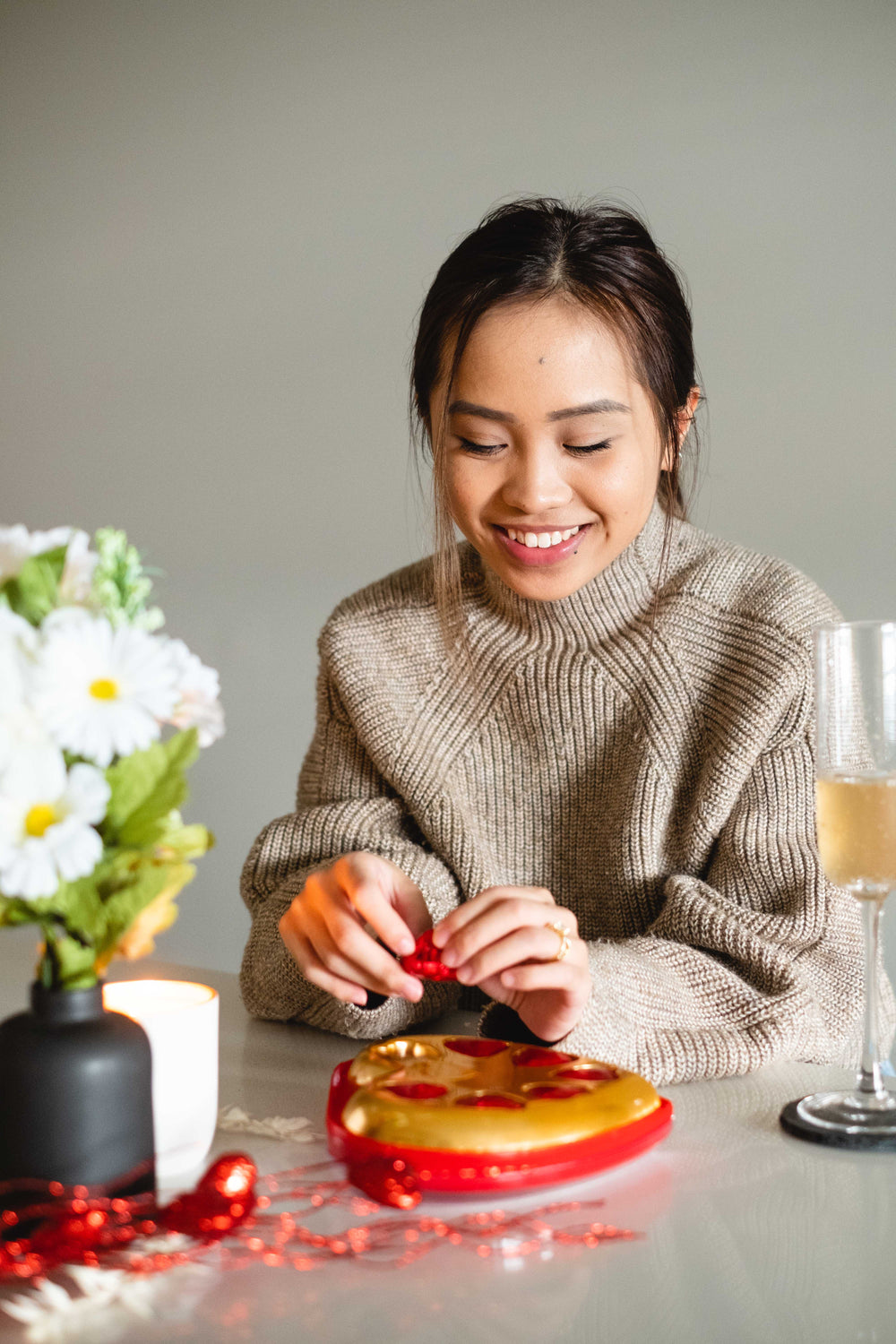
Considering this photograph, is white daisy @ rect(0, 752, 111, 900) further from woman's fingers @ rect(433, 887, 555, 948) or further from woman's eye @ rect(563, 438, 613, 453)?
woman's eye @ rect(563, 438, 613, 453)

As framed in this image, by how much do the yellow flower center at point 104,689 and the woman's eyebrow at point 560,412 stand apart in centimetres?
61

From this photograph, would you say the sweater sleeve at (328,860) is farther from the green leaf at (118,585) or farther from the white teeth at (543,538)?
the green leaf at (118,585)

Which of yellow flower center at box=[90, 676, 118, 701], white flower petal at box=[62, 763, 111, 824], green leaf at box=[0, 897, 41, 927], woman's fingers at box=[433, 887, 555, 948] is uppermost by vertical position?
yellow flower center at box=[90, 676, 118, 701]

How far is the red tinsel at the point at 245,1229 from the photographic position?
0.55 m

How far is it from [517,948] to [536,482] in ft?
1.47

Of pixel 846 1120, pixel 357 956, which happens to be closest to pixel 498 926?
pixel 357 956

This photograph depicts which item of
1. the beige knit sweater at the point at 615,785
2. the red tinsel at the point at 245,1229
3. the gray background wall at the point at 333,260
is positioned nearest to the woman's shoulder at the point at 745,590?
the beige knit sweater at the point at 615,785

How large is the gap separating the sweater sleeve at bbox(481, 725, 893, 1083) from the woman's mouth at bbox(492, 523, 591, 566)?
0.26 meters

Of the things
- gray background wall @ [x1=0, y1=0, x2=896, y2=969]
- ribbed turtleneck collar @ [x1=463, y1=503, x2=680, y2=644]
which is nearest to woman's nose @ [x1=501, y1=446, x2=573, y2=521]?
ribbed turtleneck collar @ [x1=463, y1=503, x2=680, y2=644]

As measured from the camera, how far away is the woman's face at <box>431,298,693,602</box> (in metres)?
1.07

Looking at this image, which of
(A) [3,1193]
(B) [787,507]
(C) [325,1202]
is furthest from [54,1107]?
(B) [787,507]

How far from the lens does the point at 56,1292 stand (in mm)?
525

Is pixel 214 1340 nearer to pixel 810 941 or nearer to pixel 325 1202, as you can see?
pixel 325 1202

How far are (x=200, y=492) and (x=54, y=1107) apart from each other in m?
2.02
